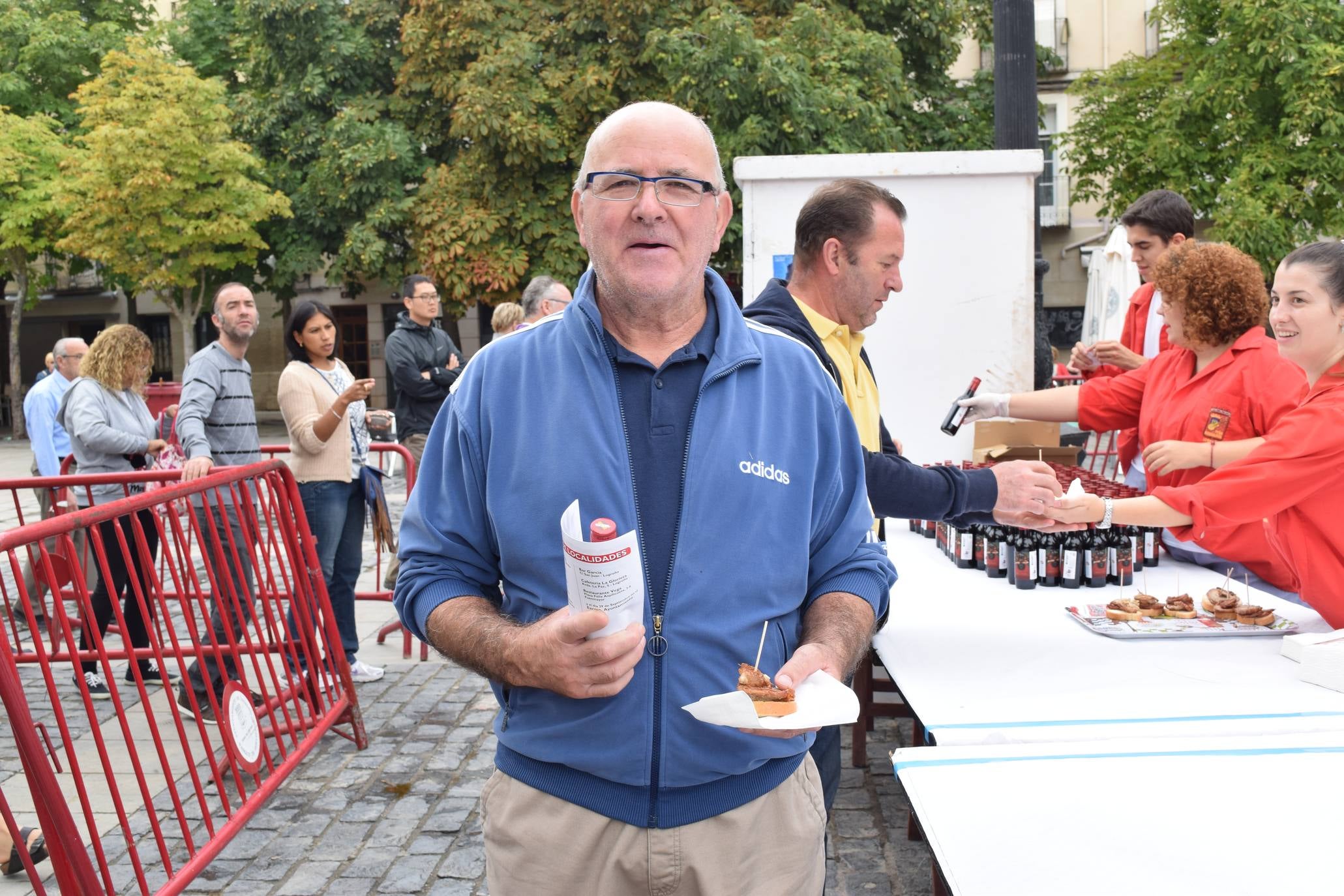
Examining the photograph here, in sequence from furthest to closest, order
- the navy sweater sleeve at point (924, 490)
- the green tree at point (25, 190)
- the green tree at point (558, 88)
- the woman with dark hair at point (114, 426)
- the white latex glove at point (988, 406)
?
the green tree at point (25, 190) → the green tree at point (558, 88) → the woman with dark hair at point (114, 426) → the white latex glove at point (988, 406) → the navy sweater sleeve at point (924, 490)

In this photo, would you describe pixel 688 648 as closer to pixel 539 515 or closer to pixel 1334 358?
pixel 539 515

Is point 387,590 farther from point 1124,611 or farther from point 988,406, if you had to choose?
point 1124,611

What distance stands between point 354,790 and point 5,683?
6.58 feet

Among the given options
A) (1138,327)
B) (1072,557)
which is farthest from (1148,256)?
(1072,557)

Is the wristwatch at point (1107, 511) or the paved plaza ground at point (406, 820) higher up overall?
the wristwatch at point (1107, 511)

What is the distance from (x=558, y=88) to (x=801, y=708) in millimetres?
20477

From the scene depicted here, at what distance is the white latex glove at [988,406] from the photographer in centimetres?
525

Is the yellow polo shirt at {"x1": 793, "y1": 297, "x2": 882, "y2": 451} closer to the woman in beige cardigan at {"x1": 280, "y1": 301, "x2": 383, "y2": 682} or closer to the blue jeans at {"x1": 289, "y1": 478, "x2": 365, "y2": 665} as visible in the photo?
the woman in beige cardigan at {"x1": 280, "y1": 301, "x2": 383, "y2": 682}

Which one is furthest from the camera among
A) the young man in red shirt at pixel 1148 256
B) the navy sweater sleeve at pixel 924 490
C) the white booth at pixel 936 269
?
the white booth at pixel 936 269

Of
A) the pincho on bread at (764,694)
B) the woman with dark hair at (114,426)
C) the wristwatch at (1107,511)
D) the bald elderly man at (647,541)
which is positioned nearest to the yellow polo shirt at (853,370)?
the wristwatch at (1107,511)

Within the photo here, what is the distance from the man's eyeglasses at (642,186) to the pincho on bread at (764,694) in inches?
33.0

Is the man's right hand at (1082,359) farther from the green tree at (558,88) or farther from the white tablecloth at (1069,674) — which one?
the green tree at (558,88)

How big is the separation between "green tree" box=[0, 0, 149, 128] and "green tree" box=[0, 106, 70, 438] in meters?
0.64

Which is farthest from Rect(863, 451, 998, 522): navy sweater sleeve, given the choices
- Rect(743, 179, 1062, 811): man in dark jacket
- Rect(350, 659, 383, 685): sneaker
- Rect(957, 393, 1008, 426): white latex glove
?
Rect(350, 659, 383, 685): sneaker
